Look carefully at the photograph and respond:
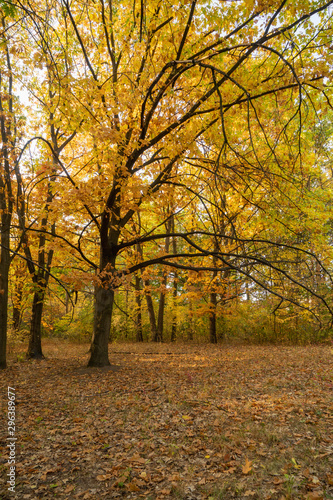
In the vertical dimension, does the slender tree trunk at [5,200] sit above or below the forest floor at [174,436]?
above

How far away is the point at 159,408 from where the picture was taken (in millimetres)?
4973

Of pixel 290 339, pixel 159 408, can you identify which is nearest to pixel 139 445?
pixel 159 408

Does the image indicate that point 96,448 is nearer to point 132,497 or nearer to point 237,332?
point 132,497

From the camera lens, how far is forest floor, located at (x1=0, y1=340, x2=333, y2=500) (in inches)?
117

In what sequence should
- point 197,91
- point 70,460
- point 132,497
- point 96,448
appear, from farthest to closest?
point 197,91
point 96,448
point 70,460
point 132,497

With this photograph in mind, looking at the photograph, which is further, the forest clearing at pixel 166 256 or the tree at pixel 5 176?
the tree at pixel 5 176

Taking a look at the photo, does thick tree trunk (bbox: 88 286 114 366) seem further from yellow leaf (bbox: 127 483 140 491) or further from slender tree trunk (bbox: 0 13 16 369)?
yellow leaf (bbox: 127 483 140 491)

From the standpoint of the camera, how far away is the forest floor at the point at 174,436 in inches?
117

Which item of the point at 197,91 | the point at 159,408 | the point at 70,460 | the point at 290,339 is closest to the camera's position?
the point at 70,460

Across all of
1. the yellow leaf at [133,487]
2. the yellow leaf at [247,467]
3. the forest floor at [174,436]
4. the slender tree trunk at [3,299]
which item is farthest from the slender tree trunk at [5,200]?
the yellow leaf at [247,467]

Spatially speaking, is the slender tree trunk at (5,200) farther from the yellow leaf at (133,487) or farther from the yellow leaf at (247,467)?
the yellow leaf at (247,467)

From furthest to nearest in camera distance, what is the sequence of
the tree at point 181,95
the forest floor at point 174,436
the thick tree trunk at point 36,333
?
the thick tree trunk at point 36,333, the tree at point 181,95, the forest floor at point 174,436

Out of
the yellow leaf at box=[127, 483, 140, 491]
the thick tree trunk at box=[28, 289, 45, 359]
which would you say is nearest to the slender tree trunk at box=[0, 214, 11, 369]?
the thick tree trunk at box=[28, 289, 45, 359]

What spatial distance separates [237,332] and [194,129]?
11.7 meters
